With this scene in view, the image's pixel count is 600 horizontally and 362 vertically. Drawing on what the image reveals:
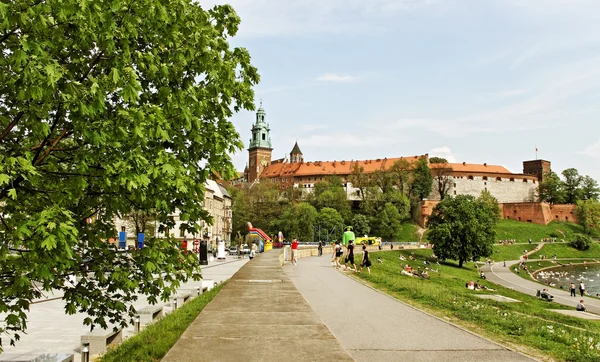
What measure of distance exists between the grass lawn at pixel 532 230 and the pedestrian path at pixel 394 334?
105975 millimetres

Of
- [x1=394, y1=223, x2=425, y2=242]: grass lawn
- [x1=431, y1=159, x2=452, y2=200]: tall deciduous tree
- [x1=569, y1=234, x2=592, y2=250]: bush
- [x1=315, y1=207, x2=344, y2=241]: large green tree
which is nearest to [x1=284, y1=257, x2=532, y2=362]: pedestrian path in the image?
[x1=315, y1=207, x2=344, y2=241]: large green tree

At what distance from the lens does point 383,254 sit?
6844 cm

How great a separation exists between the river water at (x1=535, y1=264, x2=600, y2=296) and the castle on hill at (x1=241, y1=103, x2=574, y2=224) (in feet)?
130

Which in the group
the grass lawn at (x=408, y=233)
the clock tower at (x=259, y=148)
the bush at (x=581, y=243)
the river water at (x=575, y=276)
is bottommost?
the river water at (x=575, y=276)

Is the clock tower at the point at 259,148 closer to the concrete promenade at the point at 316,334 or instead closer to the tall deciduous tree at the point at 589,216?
the tall deciduous tree at the point at 589,216

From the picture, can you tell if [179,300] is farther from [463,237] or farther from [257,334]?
[463,237]

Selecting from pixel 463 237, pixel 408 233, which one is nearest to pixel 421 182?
pixel 408 233

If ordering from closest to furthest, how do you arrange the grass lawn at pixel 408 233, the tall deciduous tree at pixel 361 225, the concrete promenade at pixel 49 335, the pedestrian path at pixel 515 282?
the concrete promenade at pixel 49 335 < the pedestrian path at pixel 515 282 < the tall deciduous tree at pixel 361 225 < the grass lawn at pixel 408 233

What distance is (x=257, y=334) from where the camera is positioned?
7.86 m

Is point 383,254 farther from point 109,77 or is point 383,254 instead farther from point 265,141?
point 265,141

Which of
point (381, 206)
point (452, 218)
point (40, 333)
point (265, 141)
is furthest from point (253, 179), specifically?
point (40, 333)

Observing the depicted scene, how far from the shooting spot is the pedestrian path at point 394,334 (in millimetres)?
8133

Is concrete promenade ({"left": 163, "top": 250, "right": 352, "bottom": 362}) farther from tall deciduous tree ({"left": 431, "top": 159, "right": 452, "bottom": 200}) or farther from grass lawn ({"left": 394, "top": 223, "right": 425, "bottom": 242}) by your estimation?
tall deciduous tree ({"left": 431, "top": 159, "right": 452, "bottom": 200})

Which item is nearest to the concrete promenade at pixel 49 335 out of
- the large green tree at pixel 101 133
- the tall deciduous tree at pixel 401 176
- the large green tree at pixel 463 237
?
the large green tree at pixel 101 133
